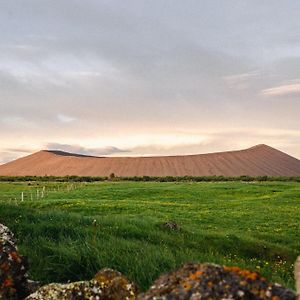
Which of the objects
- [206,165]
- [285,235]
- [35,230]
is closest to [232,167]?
[206,165]

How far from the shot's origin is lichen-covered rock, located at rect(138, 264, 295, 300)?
13.5 feet

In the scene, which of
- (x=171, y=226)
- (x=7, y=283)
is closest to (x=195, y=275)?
(x=7, y=283)

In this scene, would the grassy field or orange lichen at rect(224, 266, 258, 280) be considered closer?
orange lichen at rect(224, 266, 258, 280)

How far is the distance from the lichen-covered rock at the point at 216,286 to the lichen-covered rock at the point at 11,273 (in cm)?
244

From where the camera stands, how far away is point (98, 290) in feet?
18.5

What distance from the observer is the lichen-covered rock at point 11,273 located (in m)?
6.05

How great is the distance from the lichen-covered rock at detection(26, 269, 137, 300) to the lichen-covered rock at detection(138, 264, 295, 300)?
1.23 m

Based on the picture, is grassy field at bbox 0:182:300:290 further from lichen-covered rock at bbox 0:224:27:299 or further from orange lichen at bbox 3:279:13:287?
orange lichen at bbox 3:279:13:287

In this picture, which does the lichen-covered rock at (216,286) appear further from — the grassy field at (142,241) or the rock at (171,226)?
the rock at (171,226)

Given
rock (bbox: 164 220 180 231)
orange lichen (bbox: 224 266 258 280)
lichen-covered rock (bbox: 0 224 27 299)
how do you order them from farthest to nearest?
1. rock (bbox: 164 220 180 231)
2. lichen-covered rock (bbox: 0 224 27 299)
3. orange lichen (bbox: 224 266 258 280)

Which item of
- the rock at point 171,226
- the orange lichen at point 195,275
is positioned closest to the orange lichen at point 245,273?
the orange lichen at point 195,275

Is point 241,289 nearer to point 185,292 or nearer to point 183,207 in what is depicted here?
point 185,292

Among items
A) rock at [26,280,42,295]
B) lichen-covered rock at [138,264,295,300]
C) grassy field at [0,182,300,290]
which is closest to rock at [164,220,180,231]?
grassy field at [0,182,300,290]

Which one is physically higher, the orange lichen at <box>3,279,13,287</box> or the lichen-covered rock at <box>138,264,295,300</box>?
the lichen-covered rock at <box>138,264,295,300</box>
